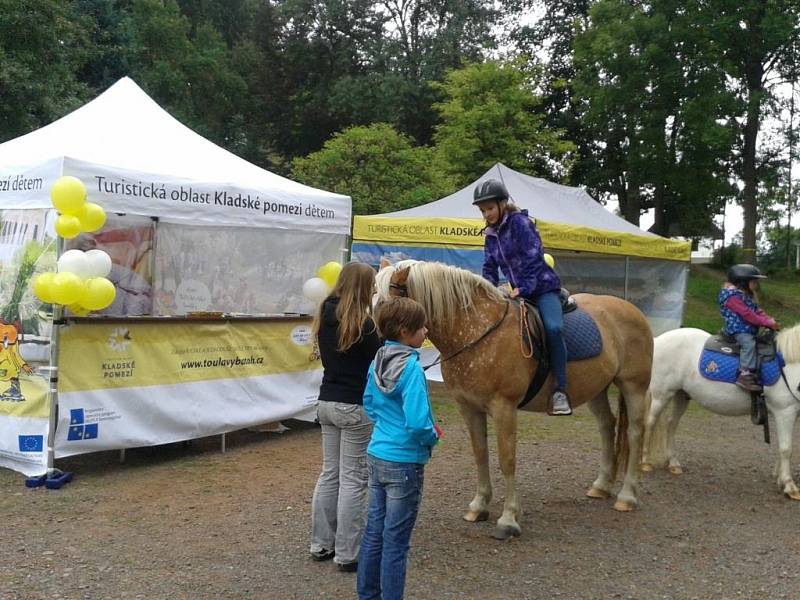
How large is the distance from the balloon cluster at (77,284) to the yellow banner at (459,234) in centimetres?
559

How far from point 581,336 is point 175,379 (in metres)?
3.58

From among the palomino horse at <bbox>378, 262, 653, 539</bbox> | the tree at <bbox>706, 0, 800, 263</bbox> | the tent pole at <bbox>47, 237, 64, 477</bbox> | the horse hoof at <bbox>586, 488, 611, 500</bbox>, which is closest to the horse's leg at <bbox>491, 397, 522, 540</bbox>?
the palomino horse at <bbox>378, 262, 653, 539</bbox>

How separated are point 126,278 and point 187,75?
23.4 meters

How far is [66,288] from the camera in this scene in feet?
17.1

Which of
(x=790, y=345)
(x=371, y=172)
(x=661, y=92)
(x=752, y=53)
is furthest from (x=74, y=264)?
(x=752, y=53)

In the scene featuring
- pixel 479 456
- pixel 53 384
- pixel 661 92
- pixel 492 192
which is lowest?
pixel 479 456

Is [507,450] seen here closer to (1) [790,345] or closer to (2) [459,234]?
(1) [790,345]

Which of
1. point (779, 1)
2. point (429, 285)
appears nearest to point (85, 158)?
point (429, 285)

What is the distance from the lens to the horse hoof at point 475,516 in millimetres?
4852

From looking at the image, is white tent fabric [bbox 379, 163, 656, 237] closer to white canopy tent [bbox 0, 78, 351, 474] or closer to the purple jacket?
white canopy tent [bbox 0, 78, 351, 474]

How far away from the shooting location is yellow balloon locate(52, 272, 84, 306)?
17.0ft

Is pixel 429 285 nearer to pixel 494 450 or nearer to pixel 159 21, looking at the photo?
pixel 494 450

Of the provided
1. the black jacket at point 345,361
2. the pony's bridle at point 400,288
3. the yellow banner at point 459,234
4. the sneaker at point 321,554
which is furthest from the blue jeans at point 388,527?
the yellow banner at point 459,234

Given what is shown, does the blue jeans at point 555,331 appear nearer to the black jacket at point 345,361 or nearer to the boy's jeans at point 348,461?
the black jacket at point 345,361
